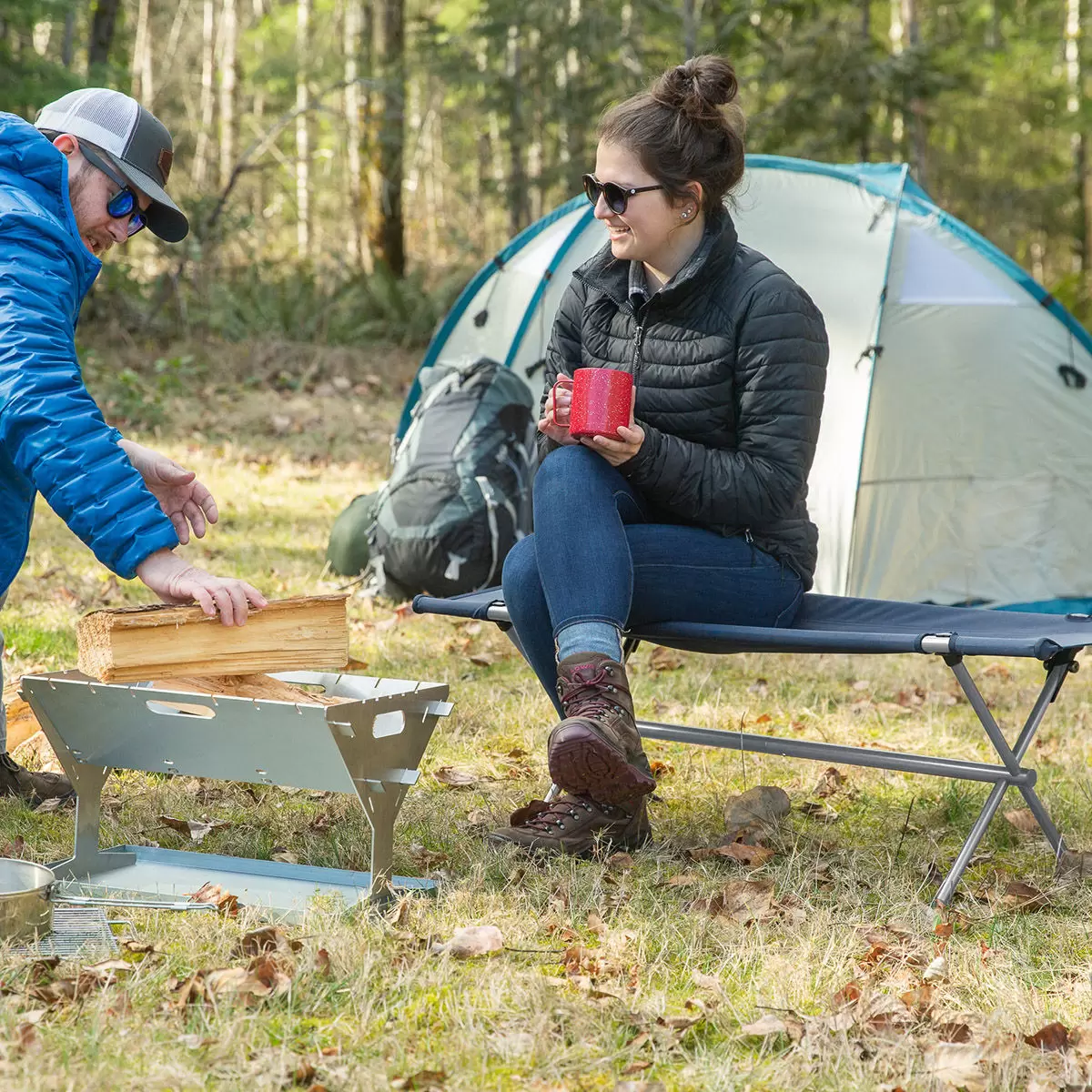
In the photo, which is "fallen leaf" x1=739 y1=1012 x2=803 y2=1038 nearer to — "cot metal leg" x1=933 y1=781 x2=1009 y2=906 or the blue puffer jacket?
"cot metal leg" x1=933 y1=781 x2=1009 y2=906

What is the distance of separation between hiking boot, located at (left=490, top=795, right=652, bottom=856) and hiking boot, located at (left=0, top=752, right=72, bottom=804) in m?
1.14

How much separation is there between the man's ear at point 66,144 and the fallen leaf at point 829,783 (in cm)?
239

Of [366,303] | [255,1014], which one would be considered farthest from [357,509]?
[366,303]

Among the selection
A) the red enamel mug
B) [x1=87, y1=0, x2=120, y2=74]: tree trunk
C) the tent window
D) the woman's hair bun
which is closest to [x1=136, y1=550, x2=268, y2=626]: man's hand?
the red enamel mug

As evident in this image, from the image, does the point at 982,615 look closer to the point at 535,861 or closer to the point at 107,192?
the point at 535,861

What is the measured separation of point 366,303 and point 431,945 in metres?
11.1

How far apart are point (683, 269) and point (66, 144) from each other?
1374 mm

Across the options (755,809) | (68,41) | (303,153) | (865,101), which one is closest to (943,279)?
(755,809)

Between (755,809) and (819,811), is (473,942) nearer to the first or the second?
(755,809)

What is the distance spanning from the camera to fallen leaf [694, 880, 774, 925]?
8.58 feet

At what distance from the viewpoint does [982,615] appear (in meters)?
3.12

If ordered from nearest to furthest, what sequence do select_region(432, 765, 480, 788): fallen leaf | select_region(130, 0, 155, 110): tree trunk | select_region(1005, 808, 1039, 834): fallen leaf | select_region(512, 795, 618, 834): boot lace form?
select_region(512, 795, 618, 834): boot lace, select_region(1005, 808, 1039, 834): fallen leaf, select_region(432, 765, 480, 788): fallen leaf, select_region(130, 0, 155, 110): tree trunk

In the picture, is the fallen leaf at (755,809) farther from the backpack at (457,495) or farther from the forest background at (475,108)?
the forest background at (475,108)

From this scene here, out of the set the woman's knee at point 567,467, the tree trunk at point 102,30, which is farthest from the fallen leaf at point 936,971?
the tree trunk at point 102,30
